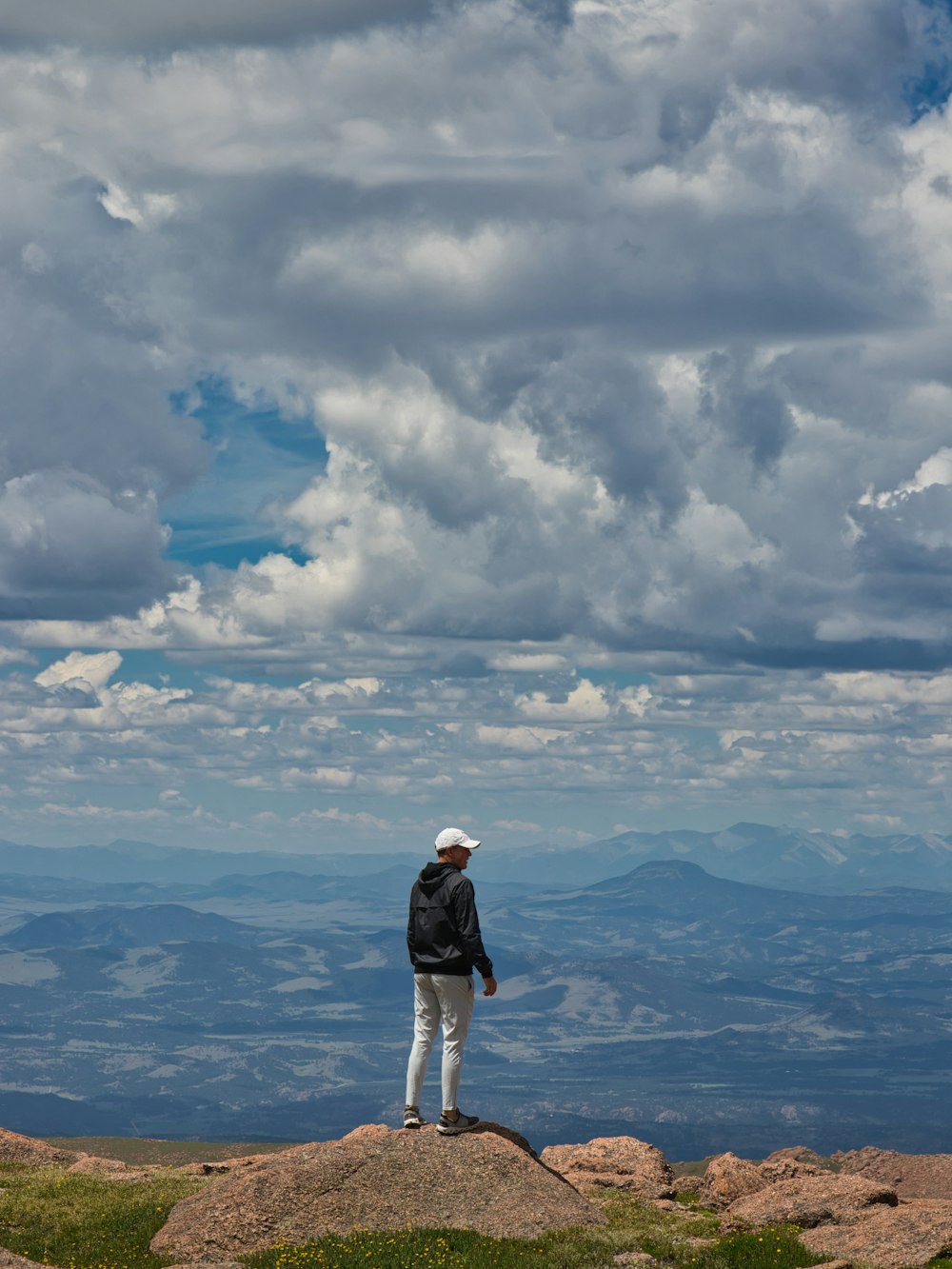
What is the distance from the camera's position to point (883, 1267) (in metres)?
25.8

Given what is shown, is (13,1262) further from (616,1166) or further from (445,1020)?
(616,1166)

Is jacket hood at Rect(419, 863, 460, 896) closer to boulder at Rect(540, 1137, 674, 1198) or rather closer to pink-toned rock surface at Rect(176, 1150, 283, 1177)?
pink-toned rock surface at Rect(176, 1150, 283, 1177)

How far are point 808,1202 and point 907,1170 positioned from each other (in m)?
29.4

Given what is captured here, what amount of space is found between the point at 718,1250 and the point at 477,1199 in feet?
15.8

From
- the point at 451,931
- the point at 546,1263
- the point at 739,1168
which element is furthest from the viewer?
the point at 739,1168

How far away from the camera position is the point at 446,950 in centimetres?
2775

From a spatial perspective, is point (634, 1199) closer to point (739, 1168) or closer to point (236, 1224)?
point (739, 1168)

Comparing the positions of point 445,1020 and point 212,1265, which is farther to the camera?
point 445,1020

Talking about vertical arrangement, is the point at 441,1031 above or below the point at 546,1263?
above

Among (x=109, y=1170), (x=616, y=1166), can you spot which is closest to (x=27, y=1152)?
(x=109, y=1170)

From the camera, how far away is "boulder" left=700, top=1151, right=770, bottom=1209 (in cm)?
3591

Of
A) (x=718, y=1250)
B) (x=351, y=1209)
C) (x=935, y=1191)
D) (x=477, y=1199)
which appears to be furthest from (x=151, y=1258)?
(x=935, y=1191)

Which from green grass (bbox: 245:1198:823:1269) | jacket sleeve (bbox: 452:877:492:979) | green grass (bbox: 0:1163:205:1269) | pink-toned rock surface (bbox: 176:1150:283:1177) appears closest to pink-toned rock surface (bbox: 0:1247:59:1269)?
green grass (bbox: 0:1163:205:1269)

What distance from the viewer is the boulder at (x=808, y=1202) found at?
30.5 metres
